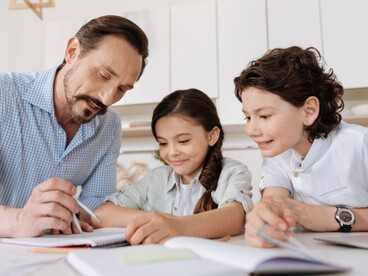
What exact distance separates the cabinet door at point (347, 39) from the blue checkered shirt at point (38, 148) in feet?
5.87

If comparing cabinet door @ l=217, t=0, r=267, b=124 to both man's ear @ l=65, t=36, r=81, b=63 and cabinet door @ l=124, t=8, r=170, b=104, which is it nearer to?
cabinet door @ l=124, t=8, r=170, b=104

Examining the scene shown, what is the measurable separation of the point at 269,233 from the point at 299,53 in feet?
2.32

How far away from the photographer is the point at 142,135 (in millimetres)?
2777

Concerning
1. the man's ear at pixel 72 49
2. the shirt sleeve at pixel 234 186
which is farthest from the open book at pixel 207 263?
the man's ear at pixel 72 49

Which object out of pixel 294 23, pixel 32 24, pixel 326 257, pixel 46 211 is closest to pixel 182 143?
pixel 46 211

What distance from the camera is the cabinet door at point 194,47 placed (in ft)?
8.21

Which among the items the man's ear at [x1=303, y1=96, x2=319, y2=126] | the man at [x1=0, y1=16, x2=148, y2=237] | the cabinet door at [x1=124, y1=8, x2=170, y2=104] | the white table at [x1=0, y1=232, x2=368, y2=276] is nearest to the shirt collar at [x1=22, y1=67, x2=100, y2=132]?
the man at [x1=0, y1=16, x2=148, y2=237]

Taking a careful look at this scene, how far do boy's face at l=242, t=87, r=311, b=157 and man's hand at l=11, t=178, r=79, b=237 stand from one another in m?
0.55

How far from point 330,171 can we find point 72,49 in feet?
2.99

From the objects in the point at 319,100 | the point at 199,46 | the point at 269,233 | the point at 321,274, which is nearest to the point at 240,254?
the point at 321,274

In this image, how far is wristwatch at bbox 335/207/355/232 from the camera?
0.82 m

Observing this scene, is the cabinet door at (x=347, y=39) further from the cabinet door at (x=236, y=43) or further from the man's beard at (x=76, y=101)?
the man's beard at (x=76, y=101)

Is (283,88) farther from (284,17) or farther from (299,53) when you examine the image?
(284,17)

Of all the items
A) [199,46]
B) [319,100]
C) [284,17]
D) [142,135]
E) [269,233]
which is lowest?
[142,135]
